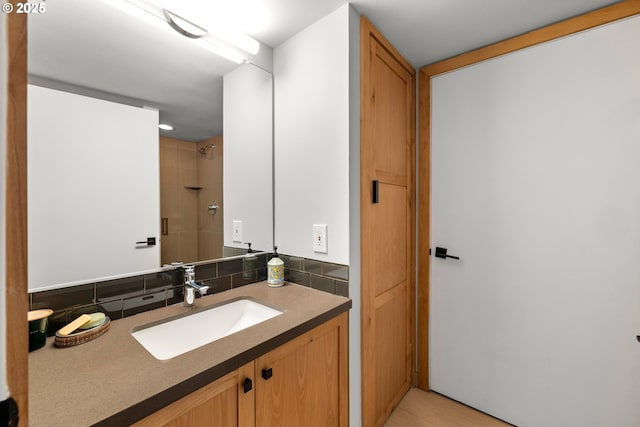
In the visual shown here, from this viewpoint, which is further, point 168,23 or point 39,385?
point 168,23

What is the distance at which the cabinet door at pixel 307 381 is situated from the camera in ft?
3.15

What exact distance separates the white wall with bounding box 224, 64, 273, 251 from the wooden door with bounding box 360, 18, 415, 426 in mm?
588

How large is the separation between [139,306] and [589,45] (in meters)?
2.43

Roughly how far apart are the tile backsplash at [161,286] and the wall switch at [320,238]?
7 centimetres

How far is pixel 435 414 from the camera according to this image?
1.73 m

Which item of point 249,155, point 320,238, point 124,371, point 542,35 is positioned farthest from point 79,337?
point 542,35

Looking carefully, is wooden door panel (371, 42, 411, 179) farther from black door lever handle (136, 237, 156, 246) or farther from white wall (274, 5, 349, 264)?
black door lever handle (136, 237, 156, 246)

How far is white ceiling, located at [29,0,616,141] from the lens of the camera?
98cm

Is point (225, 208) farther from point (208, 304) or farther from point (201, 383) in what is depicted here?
point (201, 383)

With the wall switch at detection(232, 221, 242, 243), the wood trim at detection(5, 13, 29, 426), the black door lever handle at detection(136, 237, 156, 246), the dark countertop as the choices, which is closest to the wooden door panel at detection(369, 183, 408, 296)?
the dark countertop

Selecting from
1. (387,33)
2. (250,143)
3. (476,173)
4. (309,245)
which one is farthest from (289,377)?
A: (387,33)

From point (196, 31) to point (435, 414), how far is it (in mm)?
2498

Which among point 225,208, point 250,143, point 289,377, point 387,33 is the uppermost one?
point 387,33

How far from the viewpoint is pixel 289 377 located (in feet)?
3.42
